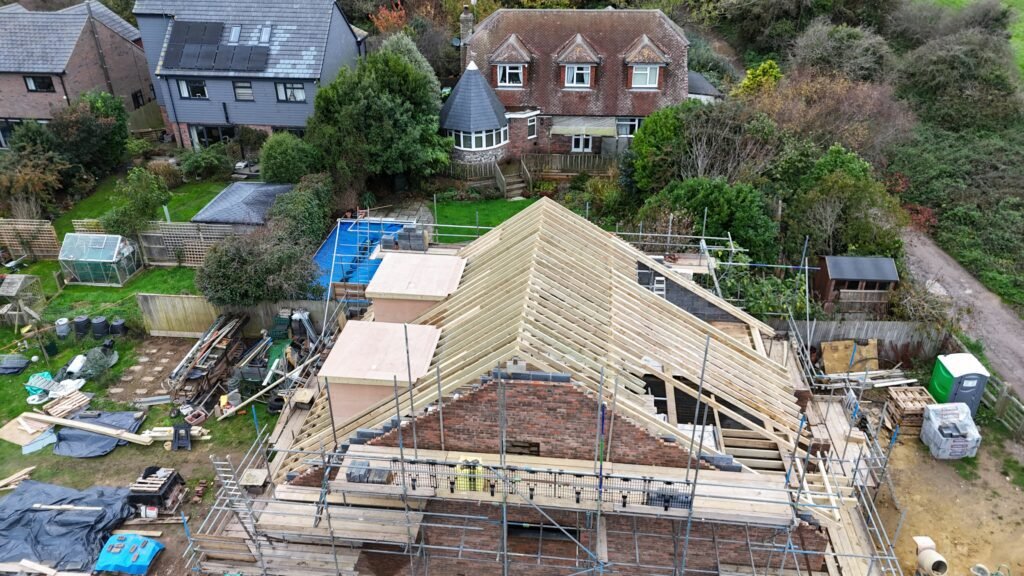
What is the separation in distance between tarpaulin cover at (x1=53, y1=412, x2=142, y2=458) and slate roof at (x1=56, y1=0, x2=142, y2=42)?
25983mm

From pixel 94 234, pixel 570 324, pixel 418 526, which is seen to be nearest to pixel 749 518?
pixel 570 324

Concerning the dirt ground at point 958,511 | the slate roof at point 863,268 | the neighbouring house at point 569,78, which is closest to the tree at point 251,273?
the neighbouring house at point 569,78

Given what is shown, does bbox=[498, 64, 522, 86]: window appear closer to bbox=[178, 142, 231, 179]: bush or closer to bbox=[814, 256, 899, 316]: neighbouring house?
bbox=[178, 142, 231, 179]: bush

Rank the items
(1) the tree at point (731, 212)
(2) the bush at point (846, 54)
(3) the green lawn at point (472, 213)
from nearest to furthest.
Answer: (1) the tree at point (731, 212) → (3) the green lawn at point (472, 213) → (2) the bush at point (846, 54)

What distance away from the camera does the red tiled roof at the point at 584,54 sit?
33.2m

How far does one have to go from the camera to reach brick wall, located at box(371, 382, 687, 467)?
1234cm

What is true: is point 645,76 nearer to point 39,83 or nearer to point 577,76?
point 577,76

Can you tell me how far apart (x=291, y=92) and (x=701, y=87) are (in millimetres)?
20701

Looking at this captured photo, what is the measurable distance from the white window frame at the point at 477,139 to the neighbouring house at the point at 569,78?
5 centimetres

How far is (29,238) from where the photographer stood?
27656 millimetres

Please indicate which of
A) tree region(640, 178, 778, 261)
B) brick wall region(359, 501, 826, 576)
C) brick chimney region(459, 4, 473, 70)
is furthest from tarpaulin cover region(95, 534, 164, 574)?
brick chimney region(459, 4, 473, 70)

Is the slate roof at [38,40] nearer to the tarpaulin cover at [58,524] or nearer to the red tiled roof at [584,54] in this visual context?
the red tiled roof at [584,54]

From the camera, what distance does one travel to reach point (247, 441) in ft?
63.6

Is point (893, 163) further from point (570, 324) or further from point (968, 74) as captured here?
point (570, 324)
